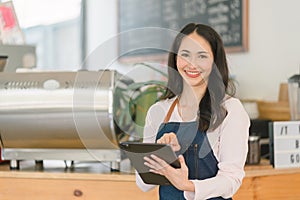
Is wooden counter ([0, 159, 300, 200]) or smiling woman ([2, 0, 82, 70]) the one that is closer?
wooden counter ([0, 159, 300, 200])

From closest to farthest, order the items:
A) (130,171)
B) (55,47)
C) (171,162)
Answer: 1. (171,162)
2. (130,171)
3. (55,47)

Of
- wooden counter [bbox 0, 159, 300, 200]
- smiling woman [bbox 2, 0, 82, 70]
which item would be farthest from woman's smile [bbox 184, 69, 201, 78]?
smiling woman [bbox 2, 0, 82, 70]

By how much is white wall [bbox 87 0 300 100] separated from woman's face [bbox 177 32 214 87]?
1.11m

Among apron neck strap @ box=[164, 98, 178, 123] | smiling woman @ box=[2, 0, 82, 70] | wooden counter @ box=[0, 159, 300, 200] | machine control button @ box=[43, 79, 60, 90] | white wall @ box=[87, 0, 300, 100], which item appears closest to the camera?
apron neck strap @ box=[164, 98, 178, 123]

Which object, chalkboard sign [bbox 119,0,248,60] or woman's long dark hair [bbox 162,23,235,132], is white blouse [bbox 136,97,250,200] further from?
chalkboard sign [bbox 119,0,248,60]

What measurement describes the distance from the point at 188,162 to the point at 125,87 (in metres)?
0.60

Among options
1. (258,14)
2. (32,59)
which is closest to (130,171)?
(32,59)

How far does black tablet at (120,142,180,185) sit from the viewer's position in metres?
0.97

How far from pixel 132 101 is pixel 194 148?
581 millimetres

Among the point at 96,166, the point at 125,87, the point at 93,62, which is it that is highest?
the point at 93,62

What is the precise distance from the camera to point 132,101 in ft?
5.31

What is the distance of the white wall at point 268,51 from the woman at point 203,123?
42.6 inches

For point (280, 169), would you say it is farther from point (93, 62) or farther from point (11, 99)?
point (11, 99)

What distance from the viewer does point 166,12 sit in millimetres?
2777
